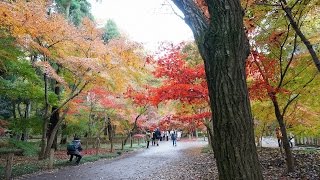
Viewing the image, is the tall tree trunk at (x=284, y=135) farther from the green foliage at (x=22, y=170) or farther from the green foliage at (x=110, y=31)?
the green foliage at (x=110, y=31)

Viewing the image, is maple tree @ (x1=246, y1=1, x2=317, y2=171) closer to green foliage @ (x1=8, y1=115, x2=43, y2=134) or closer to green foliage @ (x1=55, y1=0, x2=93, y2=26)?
green foliage @ (x1=8, y1=115, x2=43, y2=134)

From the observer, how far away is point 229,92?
3.00 m

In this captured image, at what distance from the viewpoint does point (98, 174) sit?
11727 mm

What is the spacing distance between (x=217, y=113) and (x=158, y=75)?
32.9 feet

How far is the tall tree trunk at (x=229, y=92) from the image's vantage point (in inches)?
116

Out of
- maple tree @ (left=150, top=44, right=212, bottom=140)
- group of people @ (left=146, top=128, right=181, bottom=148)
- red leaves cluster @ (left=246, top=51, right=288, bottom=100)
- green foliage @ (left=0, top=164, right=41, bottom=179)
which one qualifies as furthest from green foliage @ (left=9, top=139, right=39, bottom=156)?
group of people @ (left=146, top=128, right=181, bottom=148)

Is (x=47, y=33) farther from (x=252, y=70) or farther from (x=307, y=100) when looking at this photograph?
(x=307, y=100)

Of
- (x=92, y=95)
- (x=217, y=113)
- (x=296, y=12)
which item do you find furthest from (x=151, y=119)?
(x=217, y=113)

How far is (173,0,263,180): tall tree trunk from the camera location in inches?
116

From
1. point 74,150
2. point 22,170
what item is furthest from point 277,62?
point 22,170

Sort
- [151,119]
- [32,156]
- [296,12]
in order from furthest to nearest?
1. [151,119]
2. [32,156]
3. [296,12]

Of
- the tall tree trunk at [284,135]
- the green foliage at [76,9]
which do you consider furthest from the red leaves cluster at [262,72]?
the green foliage at [76,9]

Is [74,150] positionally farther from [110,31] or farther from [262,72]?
[110,31]

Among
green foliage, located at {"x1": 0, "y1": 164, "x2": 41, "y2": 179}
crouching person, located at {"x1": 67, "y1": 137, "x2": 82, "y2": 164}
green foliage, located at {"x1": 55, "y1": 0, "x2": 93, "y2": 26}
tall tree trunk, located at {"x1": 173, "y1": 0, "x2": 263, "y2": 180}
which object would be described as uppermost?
green foliage, located at {"x1": 55, "y1": 0, "x2": 93, "y2": 26}
